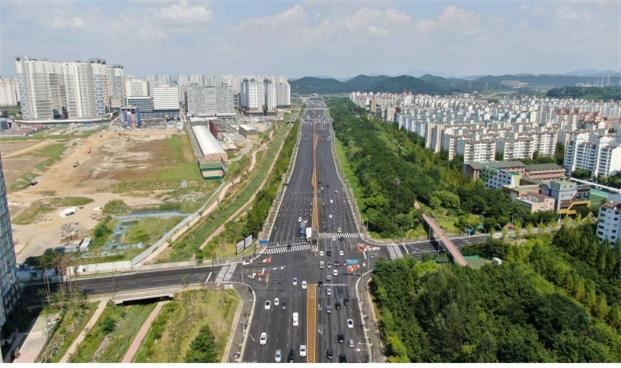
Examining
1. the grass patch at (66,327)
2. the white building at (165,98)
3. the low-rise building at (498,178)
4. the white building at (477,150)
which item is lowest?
the grass patch at (66,327)

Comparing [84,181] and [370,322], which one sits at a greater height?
[84,181]

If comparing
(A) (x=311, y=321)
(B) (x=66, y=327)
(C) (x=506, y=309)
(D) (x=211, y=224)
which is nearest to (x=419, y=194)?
(D) (x=211, y=224)

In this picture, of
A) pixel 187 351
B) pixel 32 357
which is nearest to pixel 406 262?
pixel 187 351

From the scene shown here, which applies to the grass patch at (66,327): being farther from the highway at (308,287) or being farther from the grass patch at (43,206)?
the grass patch at (43,206)

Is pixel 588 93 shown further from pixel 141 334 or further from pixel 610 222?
pixel 141 334

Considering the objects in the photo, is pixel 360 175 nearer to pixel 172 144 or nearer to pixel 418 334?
pixel 418 334

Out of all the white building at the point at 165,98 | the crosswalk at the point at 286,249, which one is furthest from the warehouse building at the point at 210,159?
the white building at the point at 165,98

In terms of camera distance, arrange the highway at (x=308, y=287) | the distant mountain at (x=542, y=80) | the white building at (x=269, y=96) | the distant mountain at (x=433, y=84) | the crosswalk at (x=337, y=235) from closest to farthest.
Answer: the highway at (x=308, y=287)
the crosswalk at (x=337, y=235)
the white building at (x=269, y=96)
the distant mountain at (x=433, y=84)
the distant mountain at (x=542, y=80)
